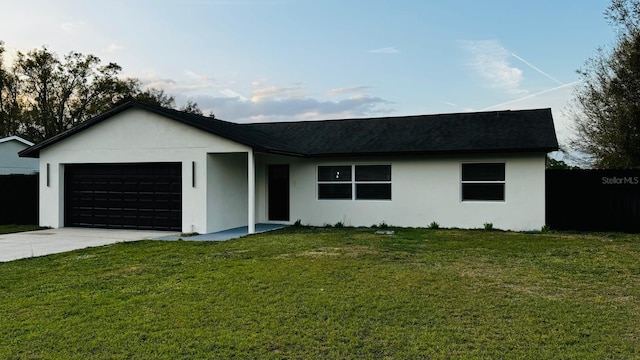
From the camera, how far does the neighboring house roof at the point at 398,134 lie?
45.3ft

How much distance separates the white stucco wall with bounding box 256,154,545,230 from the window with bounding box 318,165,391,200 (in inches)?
6.9

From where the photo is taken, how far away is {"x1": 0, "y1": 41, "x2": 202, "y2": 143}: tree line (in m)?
37.8

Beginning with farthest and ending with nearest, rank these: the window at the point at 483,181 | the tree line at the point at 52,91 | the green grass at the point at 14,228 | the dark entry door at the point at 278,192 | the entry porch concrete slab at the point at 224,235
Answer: the tree line at the point at 52,91 → the dark entry door at the point at 278,192 → the green grass at the point at 14,228 → the window at the point at 483,181 → the entry porch concrete slab at the point at 224,235

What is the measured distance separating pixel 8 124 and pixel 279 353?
41.3 m

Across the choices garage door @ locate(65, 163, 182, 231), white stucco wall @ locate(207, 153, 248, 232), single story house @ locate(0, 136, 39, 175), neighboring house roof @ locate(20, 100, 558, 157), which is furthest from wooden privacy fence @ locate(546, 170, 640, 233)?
single story house @ locate(0, 136, 39, 175)

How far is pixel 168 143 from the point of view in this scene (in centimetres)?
1416

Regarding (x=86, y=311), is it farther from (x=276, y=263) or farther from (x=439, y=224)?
(x=439, y=224)

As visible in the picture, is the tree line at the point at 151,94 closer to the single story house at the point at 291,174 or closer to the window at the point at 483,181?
the single story house at the point at 291,174

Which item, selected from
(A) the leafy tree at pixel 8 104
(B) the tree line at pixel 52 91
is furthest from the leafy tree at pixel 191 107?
(A) the leafy tree at pixel 8 104

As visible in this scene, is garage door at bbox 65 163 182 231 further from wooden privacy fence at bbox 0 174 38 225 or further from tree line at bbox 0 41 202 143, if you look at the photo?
tree line at bbox 0 41 202 143

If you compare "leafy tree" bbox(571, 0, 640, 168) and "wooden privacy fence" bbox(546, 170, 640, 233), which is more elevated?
"leafy tree" bbox(571, 0, 640, 168)

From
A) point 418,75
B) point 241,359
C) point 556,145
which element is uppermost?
point 418,75

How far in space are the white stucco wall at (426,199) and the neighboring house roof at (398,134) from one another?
18.9 inches

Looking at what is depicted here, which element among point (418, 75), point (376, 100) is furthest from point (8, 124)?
point (418, 75)
